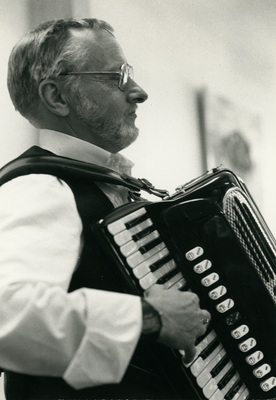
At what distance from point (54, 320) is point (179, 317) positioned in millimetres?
239

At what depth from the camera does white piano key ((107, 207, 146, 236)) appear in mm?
1205

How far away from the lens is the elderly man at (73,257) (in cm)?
103

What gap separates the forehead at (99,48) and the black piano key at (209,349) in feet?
2.43

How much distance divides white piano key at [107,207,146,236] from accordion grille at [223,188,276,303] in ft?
0.62

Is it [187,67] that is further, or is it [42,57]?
[187,67]

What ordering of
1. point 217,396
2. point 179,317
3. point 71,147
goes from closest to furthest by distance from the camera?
point 179,317, point 217,396, point 71,147

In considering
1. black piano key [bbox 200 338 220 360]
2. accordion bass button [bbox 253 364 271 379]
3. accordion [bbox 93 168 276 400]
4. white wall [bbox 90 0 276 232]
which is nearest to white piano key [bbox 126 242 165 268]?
accordion [bbox 93 168 276 400]

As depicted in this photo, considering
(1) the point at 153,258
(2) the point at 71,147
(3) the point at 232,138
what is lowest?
(3) the point at 232,138

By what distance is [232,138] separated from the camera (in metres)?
2.83

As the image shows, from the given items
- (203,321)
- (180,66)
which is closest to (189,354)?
(203,321)

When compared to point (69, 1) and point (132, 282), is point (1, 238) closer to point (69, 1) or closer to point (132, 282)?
point (132, 282)

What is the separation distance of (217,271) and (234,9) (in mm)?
1906

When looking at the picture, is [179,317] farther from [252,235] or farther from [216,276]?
[252,235]

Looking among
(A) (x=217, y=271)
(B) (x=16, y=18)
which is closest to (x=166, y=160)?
(B) (x=16, y=18)
